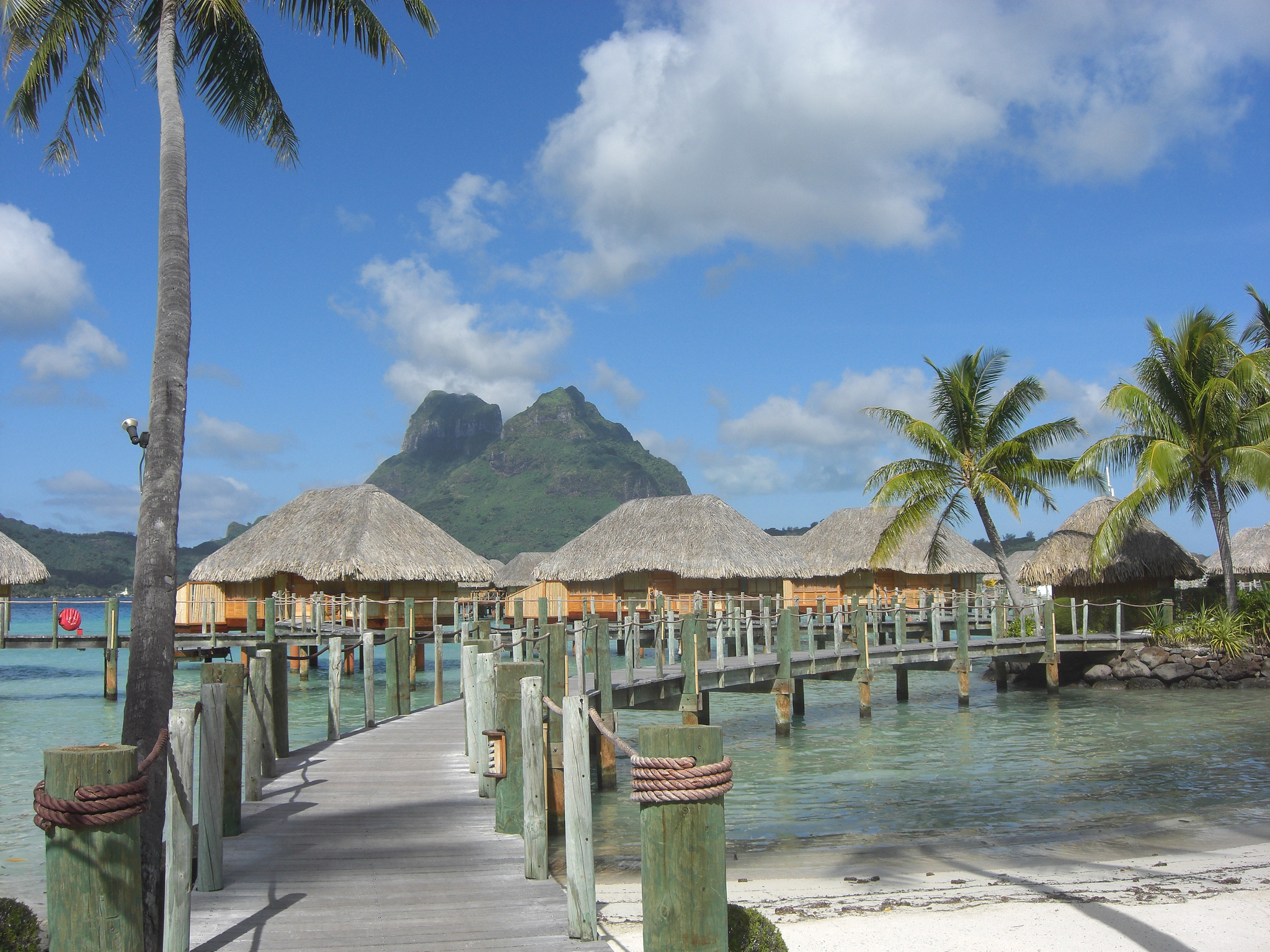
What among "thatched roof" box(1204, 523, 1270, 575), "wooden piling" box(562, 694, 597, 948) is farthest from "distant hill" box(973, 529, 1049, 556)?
"wooden piling" box(562, 694, 597, 948)

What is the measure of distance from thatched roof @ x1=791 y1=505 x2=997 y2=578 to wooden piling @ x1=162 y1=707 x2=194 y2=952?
32.1 m

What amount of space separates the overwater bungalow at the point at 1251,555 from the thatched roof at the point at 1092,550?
990cm

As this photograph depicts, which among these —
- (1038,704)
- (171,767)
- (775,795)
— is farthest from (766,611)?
(171,767)

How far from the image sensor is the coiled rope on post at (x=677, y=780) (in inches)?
115

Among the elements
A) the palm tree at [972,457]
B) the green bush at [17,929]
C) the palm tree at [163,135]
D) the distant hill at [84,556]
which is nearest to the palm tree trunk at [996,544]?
the palm tree at [972,457]

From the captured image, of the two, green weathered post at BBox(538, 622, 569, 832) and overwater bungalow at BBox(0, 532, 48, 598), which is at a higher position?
overwater bungalow at BBox(0, 532, 48, 598)

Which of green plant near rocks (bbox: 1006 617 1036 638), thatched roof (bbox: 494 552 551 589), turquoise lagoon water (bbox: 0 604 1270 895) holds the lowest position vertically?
turquoise lagoon water (bbox: 0 604 1270 895)

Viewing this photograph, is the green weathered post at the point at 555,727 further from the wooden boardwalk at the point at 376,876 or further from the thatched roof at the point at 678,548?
the thatched roof at the point at 678,548

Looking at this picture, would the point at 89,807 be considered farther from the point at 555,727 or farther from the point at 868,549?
the point at 868,549

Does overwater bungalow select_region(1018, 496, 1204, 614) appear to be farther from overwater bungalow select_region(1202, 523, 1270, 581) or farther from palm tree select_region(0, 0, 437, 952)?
palm tree select_region(0, 0, 437, 952)

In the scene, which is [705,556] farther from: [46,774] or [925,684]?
[46,774]

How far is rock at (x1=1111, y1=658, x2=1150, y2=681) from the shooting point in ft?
71.4

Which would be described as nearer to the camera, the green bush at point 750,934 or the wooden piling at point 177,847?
the green bush at point 750,934

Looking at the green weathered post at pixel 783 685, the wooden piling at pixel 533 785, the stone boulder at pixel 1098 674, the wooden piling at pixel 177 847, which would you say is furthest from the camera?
the stone boulder at pixel 1098 674
